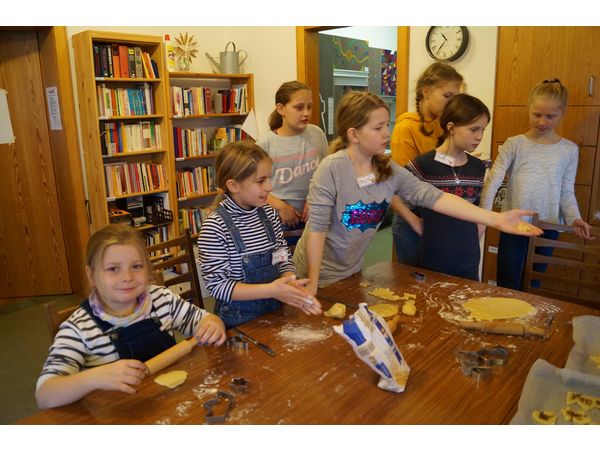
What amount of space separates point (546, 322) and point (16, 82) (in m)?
3.96

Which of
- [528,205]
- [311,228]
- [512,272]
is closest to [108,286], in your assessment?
[311,228]

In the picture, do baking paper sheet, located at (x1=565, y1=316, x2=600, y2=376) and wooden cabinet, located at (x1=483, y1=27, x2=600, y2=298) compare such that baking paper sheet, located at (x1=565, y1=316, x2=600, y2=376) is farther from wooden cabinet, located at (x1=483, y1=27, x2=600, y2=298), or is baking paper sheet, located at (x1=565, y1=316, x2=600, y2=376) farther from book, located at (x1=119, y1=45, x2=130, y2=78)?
book, located at (x1=119, y1=45, x2=130, y2=78)

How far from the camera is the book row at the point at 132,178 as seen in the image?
3.86m

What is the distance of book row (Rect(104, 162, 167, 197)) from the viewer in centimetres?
386

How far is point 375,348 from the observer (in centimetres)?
112

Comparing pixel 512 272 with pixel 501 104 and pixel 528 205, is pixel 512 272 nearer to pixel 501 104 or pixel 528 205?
pixel 528 205

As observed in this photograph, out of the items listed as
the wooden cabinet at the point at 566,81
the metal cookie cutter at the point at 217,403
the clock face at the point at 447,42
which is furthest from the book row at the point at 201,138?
the metal cookie cutter at the point at 217,403

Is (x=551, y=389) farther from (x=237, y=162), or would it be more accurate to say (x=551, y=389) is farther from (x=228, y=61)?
(x=228, y=61)

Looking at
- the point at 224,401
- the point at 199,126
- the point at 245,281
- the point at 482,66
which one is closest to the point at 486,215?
the point at 245,281

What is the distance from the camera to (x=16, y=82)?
3703mm

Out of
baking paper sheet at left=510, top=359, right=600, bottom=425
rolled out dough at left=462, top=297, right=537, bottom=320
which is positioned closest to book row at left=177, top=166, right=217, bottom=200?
rolled out dough at left=462, top=297, right=537, bottom=320

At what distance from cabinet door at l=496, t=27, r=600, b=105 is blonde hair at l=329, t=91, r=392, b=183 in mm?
1747

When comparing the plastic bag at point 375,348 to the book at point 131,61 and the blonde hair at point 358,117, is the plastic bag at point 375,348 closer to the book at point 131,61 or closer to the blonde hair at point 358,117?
the blonde hair at point 358,117

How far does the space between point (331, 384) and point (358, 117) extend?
1030 millimetres
